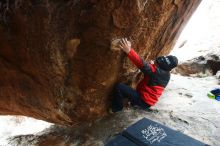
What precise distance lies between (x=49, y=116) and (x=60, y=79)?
969 millimetres

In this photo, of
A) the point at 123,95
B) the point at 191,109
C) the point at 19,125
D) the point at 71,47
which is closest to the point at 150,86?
the point at 123,95

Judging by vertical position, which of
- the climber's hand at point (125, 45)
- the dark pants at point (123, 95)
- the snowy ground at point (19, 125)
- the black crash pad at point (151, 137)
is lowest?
the black crash pad at point (151, 137)

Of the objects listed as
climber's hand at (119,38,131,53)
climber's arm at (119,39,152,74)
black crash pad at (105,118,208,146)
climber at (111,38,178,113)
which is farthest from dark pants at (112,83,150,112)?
climber's hand at (119,38,131,53)

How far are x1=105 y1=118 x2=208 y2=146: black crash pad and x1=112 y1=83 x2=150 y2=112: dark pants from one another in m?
0.46

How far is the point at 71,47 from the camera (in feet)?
13.7

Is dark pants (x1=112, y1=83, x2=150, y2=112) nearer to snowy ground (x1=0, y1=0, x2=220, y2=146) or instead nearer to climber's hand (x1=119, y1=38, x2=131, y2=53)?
snowy ground (x1=0, y1=0, x2=220, y2=146)

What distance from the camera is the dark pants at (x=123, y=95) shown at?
4.84 meters

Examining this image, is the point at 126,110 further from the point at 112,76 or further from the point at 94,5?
the point at 94,5

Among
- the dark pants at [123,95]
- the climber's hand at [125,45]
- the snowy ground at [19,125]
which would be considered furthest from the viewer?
the snowy ground at [19,125]

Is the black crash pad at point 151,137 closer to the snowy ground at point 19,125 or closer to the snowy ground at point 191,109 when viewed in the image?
the snowy ground at point 191,109

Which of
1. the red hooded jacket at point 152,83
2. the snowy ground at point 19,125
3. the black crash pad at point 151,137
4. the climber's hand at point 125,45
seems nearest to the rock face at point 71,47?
the climber's hand at point 125,45

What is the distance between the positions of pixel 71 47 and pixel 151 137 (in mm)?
1733

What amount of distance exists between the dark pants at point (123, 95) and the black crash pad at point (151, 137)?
1.51 feet

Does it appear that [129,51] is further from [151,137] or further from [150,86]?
[151,137]
